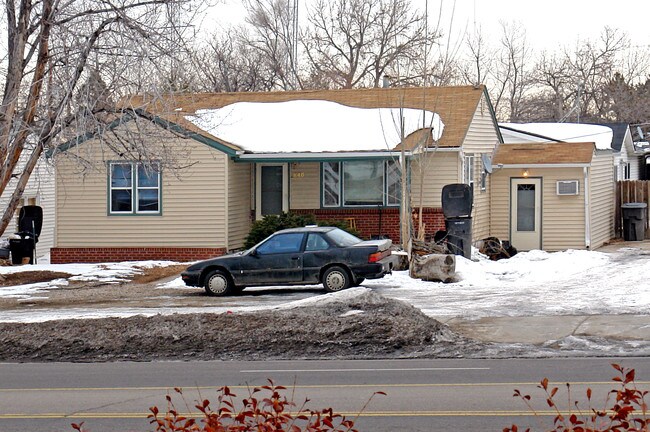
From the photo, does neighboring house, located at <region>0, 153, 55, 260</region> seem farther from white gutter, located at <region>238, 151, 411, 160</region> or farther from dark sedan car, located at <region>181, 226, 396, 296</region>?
dark sedan car, located at <region>181, 226, 396, 296</region>

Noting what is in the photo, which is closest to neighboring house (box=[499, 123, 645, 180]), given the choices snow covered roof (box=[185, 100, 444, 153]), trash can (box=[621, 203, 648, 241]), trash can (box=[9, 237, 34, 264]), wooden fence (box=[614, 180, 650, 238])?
wooden fence (box=[614, 180, 650, 238])

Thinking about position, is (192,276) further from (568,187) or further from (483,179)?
(568,187)

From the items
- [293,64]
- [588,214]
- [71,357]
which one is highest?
[293,64]

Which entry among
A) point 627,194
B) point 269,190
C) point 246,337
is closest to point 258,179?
point 269,190

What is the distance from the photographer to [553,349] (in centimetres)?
1480

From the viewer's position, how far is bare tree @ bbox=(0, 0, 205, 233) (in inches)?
875

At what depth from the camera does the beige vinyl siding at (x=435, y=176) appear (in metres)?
29.3

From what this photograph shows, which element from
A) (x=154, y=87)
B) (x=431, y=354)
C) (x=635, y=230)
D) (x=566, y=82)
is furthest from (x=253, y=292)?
(x=566, y=82)

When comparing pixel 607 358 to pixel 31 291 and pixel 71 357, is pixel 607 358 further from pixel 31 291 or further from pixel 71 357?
pixel 31 291

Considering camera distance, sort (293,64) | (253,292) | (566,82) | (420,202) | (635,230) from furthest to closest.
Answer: (566,82) → (293,64) → (635,230) → (420,202) → (253,292)

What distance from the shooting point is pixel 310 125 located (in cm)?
3114

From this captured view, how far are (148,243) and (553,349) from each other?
1673cm

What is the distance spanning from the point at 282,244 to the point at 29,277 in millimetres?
7592

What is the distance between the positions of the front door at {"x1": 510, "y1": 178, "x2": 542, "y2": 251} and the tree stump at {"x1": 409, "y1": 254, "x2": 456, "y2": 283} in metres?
8.38
